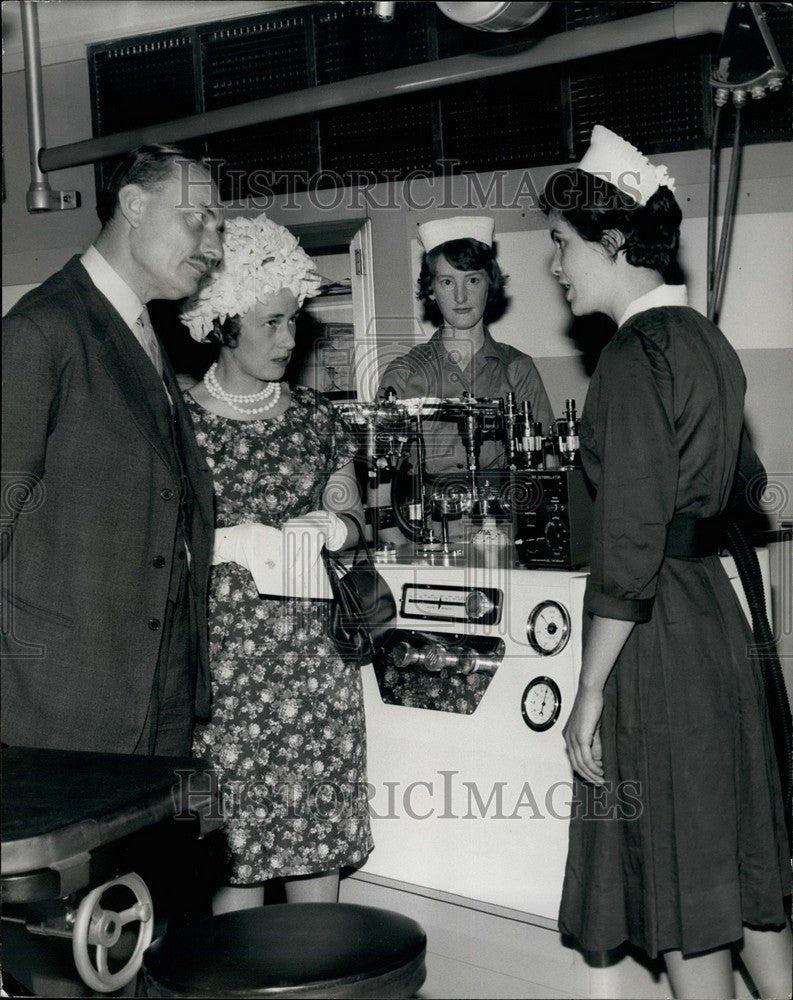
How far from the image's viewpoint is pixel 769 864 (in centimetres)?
206

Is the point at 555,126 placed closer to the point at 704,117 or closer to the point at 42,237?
the point at 704,117

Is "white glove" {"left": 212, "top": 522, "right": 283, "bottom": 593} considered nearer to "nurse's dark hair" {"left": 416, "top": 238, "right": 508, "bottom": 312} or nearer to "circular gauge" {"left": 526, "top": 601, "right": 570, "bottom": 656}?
"circular gauge" {"left": 526, "top": 601, "right": 570, "bottom": 656}

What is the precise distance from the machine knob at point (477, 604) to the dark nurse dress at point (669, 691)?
2.22 feet

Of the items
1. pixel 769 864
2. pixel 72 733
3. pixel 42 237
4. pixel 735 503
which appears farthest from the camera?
pixel 42 237

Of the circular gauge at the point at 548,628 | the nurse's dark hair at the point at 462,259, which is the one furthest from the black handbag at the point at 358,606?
the nurse's dark hair at the point at 462,259

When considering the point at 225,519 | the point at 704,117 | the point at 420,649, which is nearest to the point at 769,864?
the point at 420,649

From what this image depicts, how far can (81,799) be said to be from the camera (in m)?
1.29

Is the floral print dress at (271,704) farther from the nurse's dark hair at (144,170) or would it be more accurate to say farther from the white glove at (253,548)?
the nurse's dark hair at (144,170)

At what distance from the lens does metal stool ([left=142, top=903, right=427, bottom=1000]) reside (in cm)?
127

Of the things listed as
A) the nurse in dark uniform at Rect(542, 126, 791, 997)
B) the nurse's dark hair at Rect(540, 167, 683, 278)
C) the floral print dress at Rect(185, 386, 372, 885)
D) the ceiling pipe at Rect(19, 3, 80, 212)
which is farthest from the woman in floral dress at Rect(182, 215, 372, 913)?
the ceiling pipe at Rect(19, 3, 80, 212)

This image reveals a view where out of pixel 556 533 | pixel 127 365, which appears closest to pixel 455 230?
pixel 556 533

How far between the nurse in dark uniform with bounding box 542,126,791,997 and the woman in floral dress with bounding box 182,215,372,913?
0.79 metres

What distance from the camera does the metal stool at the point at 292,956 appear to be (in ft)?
4.17

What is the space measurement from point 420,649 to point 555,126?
2071 mm
